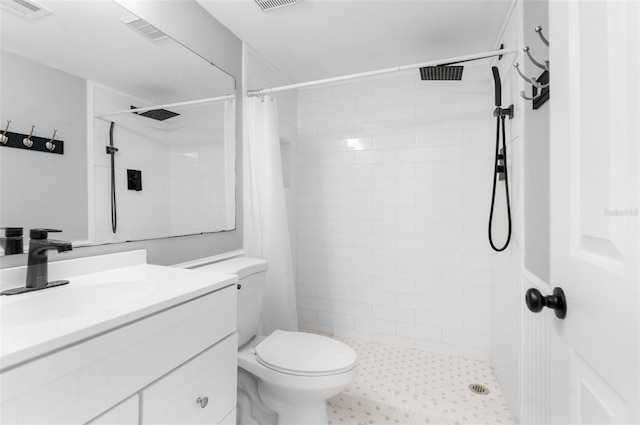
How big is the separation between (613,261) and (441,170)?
6.76ft

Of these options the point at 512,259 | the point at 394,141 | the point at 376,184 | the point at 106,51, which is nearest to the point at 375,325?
the point at 376,184

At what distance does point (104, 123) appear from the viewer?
132 cm

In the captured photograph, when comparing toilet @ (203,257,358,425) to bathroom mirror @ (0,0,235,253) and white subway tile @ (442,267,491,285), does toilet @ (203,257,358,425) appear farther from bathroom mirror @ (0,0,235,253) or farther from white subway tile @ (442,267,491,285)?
white subway tile @ (442,267,491,285)

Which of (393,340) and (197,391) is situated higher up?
(197,391)

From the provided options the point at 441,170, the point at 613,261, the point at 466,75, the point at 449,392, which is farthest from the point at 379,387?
the point at 466,75

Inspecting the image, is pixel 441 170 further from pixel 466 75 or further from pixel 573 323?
pixel 573 323

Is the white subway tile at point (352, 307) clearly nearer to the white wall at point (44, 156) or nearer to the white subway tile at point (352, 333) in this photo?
the white subway tile at point (352, 333)

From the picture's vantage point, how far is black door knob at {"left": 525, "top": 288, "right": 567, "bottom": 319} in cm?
67

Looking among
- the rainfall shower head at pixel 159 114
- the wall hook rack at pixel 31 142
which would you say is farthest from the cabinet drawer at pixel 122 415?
the rainfall shower head at pixel 159 114

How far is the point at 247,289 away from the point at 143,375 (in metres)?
0.83

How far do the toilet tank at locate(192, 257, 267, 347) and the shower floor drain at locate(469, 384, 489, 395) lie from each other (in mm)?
1426

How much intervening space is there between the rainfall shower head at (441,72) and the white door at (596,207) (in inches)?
46.1

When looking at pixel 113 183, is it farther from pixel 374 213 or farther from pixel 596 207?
pixel 374 213

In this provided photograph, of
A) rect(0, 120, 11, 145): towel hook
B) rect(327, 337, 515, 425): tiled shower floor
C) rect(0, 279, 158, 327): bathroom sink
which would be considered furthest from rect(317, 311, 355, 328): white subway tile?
rect(0, 120, 11, 145): towel hook
